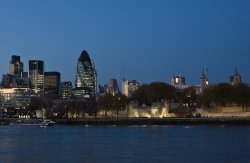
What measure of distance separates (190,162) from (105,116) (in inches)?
4522

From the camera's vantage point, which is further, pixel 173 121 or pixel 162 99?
pixel 162 99

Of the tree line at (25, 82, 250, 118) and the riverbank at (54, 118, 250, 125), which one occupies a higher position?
the tree line at (25, 82, 250, 118)

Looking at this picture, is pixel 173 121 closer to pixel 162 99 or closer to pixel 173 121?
pixel 173 121

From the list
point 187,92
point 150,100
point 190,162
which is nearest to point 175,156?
point 190,162

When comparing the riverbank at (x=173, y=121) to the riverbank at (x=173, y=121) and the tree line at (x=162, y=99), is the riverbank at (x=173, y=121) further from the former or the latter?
the tree line at (x=162, y=99)

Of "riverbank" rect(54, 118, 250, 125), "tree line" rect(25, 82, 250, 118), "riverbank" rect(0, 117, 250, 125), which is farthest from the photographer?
"tree line" rect(25, 82, 250, 118)

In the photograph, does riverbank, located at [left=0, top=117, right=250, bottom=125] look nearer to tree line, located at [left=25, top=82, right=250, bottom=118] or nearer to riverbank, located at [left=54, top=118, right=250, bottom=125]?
riverbank, located at [left=54, top=118, right=250, bottom=125]

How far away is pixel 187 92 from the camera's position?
16288 centimetres

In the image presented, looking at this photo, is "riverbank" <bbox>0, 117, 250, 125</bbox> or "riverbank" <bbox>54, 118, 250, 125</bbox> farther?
"riverbank" <bbox>0, 117, 250, 125</bbox>

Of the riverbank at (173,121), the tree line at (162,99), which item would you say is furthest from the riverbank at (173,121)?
the tree line at (162,99)

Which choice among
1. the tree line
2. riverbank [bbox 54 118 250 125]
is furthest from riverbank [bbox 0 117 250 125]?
the tree line

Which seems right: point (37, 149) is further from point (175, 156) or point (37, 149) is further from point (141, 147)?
point (175, 156)

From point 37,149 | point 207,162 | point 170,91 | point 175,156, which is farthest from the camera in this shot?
point 170,91

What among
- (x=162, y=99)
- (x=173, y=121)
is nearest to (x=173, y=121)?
(x=173, y=121)
